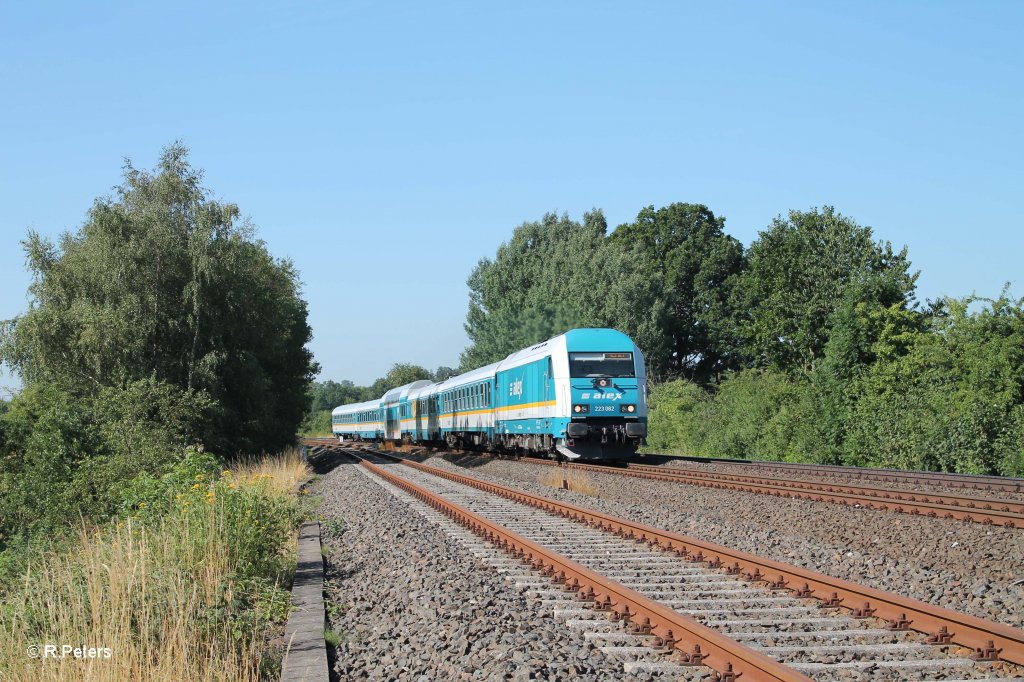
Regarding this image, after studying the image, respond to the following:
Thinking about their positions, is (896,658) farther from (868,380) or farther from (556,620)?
(868,380)

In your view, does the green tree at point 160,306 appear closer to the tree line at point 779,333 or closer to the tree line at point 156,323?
the tree line at point 156,323

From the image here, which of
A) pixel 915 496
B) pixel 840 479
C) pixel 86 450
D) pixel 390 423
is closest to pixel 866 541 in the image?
pixel 915 496

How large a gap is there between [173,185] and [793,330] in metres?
31.1

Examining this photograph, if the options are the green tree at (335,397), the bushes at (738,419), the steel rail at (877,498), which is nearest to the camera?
the steel rail at (877,498)

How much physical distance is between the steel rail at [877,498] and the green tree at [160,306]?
18.7 metres

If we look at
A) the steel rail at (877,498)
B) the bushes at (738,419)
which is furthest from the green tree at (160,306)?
the steel rail at (877,498)

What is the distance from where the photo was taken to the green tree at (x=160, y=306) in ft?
101

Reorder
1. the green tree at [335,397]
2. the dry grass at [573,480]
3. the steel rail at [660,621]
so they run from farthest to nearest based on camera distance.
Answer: the green tree at [335,397] < the dry grass at [573,480] < the steel rail at [660,621]

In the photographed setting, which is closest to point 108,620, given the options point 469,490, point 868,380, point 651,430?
point 469,490

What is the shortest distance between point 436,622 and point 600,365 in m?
17.2

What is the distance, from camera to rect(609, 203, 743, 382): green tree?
212ft

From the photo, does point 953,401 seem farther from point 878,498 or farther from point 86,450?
point 86,450

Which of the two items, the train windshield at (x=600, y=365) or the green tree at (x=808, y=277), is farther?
the green tree at (x=808, y=277)

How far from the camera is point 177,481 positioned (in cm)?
1260
